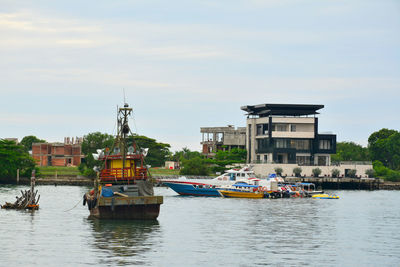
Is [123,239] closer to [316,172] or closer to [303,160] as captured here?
[316,172]

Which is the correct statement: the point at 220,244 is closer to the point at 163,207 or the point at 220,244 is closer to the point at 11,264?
the point at 11,264

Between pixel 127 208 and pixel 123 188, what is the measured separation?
1.85 metres

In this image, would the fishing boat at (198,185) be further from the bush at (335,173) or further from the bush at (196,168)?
the bush at (335,173)

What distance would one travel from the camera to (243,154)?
7032 inches

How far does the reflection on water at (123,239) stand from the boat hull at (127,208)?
52 cm

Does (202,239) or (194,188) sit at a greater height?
(194,188)

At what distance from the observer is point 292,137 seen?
561 feet

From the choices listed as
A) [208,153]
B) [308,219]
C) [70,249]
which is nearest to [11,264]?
[70,249]

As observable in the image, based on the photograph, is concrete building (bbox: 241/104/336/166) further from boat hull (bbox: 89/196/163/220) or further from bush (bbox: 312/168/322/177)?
boat hull (bbox: 89/196/163/220)

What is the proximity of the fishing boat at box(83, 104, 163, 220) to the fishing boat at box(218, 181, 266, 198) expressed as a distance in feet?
152

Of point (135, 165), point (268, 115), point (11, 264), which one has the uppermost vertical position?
point (268, 115)

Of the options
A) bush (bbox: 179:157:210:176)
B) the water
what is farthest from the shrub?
the water

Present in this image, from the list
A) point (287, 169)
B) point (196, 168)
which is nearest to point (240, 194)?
point (196, 168)

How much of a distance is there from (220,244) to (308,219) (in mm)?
24188
